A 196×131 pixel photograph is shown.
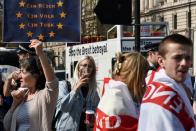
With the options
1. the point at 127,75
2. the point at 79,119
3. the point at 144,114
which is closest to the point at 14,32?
the point at 79,119

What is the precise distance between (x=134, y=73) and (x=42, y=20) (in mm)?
3505

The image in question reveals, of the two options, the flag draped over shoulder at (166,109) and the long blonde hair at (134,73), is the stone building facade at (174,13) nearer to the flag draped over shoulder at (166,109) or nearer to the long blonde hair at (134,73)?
the long blonde hair at (134,73)

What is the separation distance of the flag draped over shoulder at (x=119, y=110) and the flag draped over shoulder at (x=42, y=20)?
330cm

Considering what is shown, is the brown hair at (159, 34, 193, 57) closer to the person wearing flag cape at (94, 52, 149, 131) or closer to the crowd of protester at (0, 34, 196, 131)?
the crowd of protester at (0, 34, 196, 131)

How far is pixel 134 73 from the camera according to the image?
3877mm

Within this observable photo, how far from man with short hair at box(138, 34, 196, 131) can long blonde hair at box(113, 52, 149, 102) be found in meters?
0.74

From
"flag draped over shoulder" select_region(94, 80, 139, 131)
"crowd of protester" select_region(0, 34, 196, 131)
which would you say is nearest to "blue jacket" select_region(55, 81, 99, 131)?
"crowd of protester" select_region(0, 34, 196, 131)

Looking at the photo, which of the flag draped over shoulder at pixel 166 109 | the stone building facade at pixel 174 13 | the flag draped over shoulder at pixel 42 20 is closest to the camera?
the flag draped over shoulder at pixel 166 109

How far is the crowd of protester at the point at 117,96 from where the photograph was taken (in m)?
2.99

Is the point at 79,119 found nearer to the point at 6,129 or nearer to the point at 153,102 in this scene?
the point at 6,129

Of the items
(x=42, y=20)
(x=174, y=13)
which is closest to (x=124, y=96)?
(x=42, y=20)

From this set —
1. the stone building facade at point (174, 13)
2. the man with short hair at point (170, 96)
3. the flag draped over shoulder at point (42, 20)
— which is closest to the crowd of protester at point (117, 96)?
the man with short hair at point (170, 96)

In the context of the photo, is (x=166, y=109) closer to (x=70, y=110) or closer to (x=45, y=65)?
(x=45, y=65)

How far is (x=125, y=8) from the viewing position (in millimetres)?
7645
